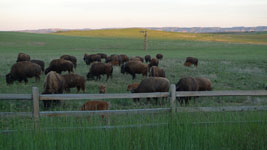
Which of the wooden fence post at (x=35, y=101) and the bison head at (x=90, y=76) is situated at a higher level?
the wooden fence post at (x=35, y=101)

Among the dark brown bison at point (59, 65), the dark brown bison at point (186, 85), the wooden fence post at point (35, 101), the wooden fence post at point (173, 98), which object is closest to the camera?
the wooden fence post at point (35, 101)

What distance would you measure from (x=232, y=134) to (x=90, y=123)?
2.85m

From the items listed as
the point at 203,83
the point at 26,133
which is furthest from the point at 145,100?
the point at 26,133

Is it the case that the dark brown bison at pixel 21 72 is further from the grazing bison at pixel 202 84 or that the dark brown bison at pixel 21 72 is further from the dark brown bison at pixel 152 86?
the grazing bison at pixel 202 84

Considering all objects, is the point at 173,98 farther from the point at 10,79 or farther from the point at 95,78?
the point at 95,78

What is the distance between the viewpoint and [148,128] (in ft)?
19.0

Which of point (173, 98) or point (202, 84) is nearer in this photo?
point (173, 98)

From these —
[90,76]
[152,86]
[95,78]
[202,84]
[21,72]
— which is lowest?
[95,78]

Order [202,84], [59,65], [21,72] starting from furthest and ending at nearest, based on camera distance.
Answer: [59,65], [21,72], [202,84]

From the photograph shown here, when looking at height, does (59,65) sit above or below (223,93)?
below

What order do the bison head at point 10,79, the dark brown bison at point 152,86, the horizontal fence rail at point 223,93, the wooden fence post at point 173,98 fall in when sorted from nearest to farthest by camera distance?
the wooden fence post at point 173,98 < the horizontal fence rail at point 223,93 < the dark brown bison at point 152,86 < the bison head at point 10,79

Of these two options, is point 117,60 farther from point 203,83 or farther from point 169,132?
point 169,132

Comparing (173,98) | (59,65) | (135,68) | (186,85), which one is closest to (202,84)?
(186,85)

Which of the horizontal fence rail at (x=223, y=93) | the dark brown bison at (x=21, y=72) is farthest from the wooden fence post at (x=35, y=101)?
the dark brown bison at (x=21, y=72)
